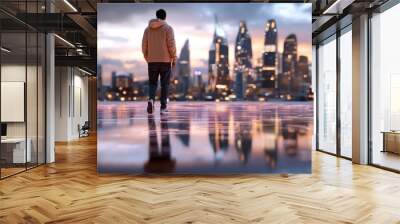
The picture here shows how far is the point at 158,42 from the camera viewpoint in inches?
264

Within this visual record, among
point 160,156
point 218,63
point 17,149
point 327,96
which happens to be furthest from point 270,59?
point 17,149

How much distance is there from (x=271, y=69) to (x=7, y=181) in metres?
4.67

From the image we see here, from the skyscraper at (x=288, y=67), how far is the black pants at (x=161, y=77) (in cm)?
192

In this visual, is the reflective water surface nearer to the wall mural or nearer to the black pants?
the wall mural

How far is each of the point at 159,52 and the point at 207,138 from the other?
164 cm

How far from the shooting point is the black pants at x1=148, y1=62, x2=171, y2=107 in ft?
22.1

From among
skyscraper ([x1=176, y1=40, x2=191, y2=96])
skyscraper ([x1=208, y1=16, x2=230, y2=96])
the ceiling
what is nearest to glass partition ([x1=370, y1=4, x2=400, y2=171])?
the ceiling

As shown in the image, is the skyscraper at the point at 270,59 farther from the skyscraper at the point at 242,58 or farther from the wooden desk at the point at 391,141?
the wooden desk at the point at 391,141

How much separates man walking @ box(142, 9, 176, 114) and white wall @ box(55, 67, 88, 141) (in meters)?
9.30

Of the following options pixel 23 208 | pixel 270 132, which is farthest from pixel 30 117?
pixel 270 132

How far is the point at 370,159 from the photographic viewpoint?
8.26 metres

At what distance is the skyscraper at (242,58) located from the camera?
6.76 m

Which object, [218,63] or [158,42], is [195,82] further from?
[158,42]

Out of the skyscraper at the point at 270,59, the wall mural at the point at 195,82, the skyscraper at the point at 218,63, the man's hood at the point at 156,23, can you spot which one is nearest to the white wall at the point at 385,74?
the wall mural at the point at 195,82
